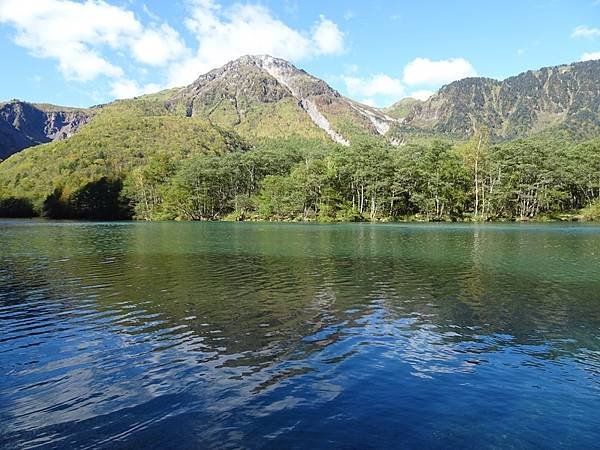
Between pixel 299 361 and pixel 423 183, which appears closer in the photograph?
pixel 299 361

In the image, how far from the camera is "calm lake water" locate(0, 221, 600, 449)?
10125mm

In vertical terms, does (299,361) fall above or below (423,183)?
below

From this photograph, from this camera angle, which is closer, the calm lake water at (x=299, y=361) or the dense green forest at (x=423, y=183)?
the calm lake water at (x=299, y=361)

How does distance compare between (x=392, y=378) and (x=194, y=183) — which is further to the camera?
(x=194, y=183)

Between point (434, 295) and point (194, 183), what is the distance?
13574cm

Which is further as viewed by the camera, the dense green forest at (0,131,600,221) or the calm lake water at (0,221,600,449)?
the dense green forest at (0,131,600,221)

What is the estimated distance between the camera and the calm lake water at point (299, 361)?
33.2ft

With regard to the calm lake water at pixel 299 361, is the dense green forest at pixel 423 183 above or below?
above

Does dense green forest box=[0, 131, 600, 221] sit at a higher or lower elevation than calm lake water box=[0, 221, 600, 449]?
higher

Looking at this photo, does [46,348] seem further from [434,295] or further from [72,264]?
[72,264]

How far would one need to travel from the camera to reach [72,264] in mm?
37875

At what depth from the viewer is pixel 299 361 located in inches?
570

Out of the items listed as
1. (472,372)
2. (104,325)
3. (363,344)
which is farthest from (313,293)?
(472,372)

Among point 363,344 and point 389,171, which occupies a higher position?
point 389,171
